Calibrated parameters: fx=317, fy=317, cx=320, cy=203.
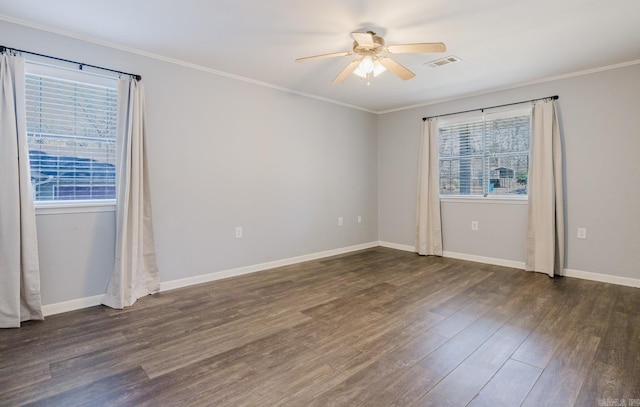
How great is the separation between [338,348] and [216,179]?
7.95 feet

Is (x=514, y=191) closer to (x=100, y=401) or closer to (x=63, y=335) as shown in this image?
(x=100, y=401)

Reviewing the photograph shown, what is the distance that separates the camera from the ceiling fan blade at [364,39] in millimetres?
2451

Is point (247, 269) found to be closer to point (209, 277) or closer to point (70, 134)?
point (209, 277)

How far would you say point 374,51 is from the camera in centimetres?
274

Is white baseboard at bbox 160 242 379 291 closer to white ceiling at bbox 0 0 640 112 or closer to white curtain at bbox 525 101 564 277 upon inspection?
white ceiling at bbox 0 0 640 112

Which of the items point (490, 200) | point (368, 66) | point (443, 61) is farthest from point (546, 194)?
point (368, 66)

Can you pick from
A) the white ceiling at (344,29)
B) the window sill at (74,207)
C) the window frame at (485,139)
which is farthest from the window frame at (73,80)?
the window frame at (485,139)

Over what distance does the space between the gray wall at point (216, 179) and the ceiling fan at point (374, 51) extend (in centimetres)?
138

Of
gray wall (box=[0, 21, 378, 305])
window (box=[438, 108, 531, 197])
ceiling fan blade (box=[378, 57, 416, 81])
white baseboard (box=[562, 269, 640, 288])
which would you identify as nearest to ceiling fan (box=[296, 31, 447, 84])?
ceiling fan blade (box=[378, 57, 416, 81])

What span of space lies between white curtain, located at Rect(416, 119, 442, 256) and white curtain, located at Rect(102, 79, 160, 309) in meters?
3.88

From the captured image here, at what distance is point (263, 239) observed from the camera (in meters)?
4.22

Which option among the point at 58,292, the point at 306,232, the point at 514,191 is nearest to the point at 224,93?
the point at 306,232

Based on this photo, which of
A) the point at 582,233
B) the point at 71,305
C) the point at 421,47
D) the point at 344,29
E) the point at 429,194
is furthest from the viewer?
the point at 429,194

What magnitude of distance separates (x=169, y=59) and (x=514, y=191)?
15.1 feet
